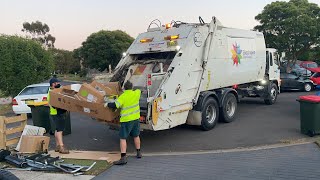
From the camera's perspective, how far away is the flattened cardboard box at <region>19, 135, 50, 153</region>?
7.72 m

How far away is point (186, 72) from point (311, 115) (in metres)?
3.15

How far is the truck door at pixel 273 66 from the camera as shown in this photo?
14.1m

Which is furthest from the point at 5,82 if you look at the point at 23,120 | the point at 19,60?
the point at 23,120

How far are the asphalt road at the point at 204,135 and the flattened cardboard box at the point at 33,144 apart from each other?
84 centimetres

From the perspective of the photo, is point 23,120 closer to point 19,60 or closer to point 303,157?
point 303,157

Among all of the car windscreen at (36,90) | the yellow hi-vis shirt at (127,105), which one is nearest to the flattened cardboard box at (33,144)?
the yellow hi-vis shirt at (127,105)

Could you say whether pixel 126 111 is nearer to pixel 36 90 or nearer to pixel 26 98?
pixel 26 98

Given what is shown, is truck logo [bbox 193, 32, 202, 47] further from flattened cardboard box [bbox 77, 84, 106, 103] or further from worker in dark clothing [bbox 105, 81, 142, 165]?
flattened cardboard box [bbox 77, 84, 106, 103]

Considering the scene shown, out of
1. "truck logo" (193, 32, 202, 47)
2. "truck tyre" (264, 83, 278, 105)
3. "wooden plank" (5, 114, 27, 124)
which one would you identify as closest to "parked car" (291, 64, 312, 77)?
"truck tyre" (264, 83, 278, 105)

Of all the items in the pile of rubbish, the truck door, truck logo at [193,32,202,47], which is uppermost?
truck logo at [193,32,202,47]

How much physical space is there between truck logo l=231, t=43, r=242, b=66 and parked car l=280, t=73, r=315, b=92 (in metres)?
9.75

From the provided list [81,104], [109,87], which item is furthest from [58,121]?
[109,87]

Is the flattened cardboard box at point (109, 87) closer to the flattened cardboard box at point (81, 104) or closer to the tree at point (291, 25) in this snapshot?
the flattened cardboard box at point (81, 104)

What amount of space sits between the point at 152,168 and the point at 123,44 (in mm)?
36516
